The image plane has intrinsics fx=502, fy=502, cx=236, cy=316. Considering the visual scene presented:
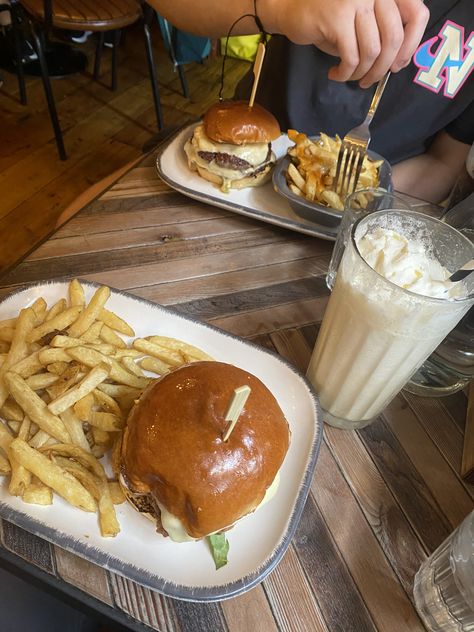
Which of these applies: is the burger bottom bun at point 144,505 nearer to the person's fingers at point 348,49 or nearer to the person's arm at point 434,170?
the person's fingers at point 348,49

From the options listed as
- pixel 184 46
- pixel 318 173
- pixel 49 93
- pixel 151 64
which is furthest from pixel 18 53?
pixel 318 173

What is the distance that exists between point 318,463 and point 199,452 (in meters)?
0.39

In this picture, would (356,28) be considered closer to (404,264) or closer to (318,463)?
(404,264)

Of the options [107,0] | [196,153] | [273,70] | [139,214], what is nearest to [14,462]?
[139,214]

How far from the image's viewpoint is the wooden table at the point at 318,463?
884 millimetres

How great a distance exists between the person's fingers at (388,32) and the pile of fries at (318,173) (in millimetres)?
314

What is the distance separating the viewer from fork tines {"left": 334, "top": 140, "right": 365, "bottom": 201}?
1.55 m

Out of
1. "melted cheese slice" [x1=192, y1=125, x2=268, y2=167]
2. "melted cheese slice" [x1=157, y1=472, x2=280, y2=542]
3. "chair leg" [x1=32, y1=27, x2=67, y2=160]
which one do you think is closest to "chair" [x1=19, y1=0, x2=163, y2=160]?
"chair leg" [x1=32, y1=27, x2=67, y2=160]

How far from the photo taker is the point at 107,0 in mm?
3549

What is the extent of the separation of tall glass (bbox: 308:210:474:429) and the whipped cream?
26 millimetres

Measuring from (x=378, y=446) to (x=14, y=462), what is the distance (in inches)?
30.2

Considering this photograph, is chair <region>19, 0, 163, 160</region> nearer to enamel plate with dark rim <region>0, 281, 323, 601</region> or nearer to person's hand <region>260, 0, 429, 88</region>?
person's hand <region>260, 0, 429, 88</region>

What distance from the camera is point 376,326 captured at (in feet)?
3.14

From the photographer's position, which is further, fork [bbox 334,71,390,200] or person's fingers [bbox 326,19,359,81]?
fork [bbox 334,71,390,200]
